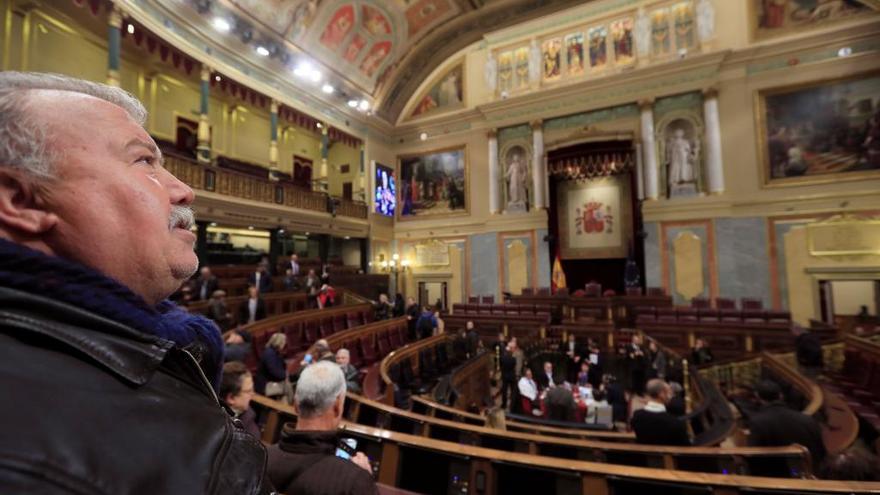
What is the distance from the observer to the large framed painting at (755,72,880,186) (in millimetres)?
9883

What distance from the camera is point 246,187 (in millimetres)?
10094

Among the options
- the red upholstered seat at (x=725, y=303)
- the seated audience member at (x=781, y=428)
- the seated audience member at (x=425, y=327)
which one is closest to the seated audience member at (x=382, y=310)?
the seated audience member at (x=425, y=327)

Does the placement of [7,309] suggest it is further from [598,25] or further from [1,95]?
[598,25]

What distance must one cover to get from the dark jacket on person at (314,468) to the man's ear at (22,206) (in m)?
1.19

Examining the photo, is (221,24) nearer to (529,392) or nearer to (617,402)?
(529,392)

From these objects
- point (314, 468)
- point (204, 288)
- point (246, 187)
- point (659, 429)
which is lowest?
point (659, 429)

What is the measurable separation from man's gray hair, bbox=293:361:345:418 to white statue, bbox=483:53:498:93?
1459cm

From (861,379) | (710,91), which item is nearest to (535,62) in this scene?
(710,91)

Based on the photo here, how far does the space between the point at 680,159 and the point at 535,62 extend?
5.95 meters

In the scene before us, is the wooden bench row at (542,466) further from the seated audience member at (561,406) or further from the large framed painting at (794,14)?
the large framed painting at (794,14)

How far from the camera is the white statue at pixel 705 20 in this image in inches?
452

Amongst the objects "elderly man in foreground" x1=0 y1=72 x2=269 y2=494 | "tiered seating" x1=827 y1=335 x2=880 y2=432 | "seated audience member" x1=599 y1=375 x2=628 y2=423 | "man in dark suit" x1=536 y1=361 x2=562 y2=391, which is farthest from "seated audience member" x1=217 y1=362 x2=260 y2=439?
"tiered seating" x1=827 y1=335 x2=880 y2=432

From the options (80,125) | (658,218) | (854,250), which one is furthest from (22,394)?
(854,250)

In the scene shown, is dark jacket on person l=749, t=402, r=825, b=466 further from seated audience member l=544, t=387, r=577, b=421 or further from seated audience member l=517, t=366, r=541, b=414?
seated audience member l=517, t=366, r=541, b=414
